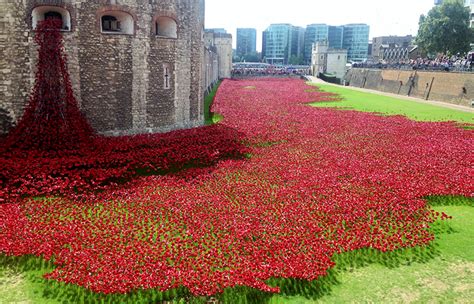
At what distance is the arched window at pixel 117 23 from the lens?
17.0 m

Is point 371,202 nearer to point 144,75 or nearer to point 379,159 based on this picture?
point 379,159

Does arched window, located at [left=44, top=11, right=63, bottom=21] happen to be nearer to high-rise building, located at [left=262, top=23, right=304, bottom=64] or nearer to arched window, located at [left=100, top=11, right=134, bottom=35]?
arched window, located at [left=100, top=11, right=134, bottom=35]

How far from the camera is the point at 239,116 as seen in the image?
24641 millimetres

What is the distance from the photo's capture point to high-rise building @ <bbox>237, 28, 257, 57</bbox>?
179 metres

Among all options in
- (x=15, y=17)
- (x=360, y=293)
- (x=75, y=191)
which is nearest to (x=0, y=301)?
(x=75, y=191)

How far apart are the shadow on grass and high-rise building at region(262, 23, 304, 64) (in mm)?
154099

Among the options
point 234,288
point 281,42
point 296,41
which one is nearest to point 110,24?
point 234,288

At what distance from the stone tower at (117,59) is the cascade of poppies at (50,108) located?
1.52 feet

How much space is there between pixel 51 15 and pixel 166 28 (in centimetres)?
530

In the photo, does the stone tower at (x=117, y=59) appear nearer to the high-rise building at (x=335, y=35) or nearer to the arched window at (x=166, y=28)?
the arched window at (x=166, y=28)

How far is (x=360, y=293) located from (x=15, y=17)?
48.3 feet

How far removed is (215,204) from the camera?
35.6 feet

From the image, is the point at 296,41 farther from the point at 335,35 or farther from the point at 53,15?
the point at 53,15

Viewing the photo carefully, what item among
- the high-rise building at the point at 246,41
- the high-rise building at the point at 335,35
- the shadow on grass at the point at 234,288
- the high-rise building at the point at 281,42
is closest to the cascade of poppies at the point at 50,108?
the shadow on grass at the point at 234,288
